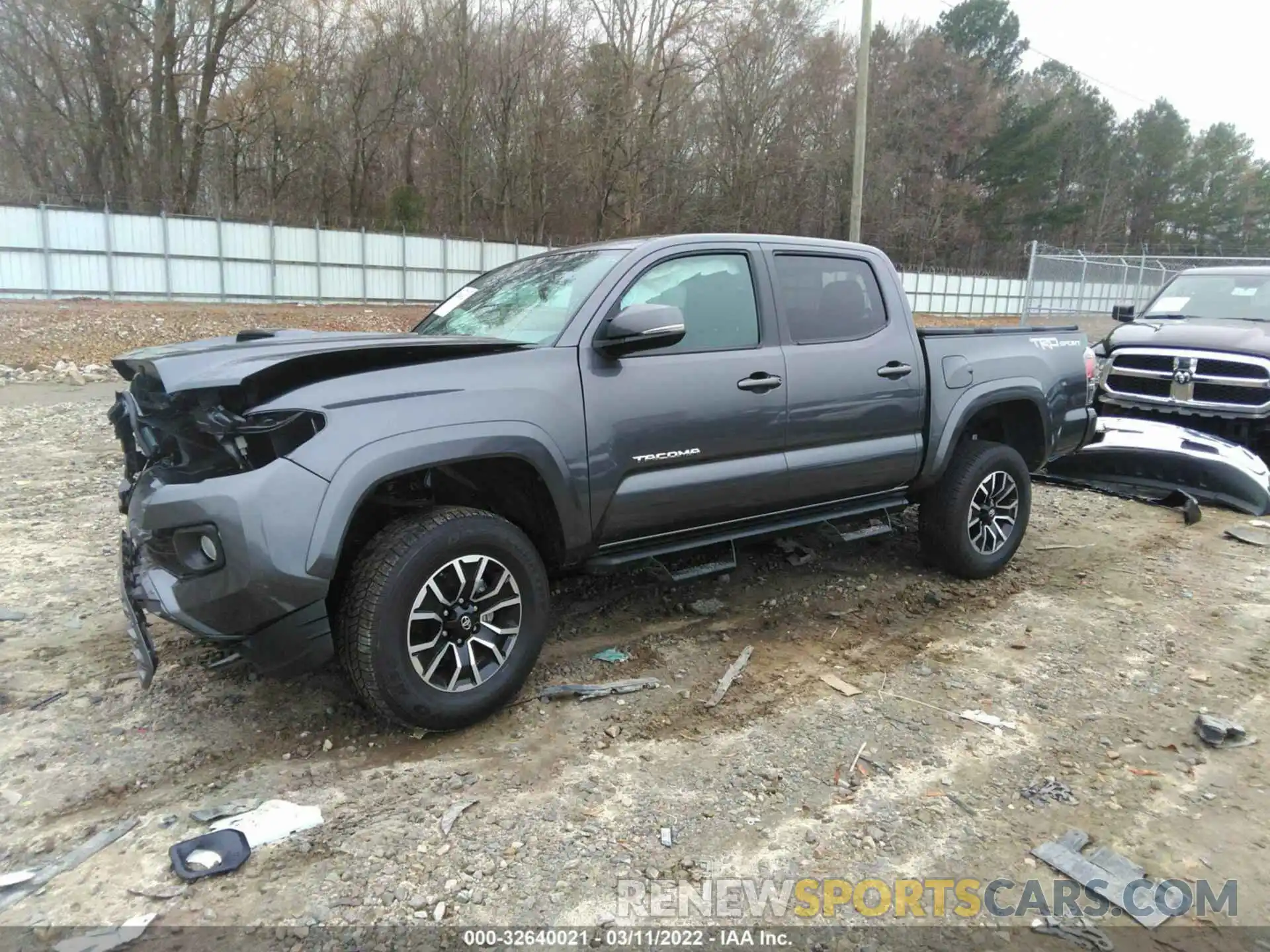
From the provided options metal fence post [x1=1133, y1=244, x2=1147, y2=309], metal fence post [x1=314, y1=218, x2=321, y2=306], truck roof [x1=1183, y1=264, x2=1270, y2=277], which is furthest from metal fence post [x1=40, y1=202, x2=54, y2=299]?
metal fence post [x1=1133, y1=244, x2=1147, y2=309]

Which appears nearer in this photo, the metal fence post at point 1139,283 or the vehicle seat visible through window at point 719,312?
the vehicle seat visible through window at point 719,312

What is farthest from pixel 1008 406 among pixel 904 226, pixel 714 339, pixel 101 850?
pixel 904 226

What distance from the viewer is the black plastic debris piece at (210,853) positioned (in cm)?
248

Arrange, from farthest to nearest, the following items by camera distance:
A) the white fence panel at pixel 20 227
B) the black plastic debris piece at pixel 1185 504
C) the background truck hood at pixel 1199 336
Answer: the white fence panel at pixel 20 227
the background truck hood at pixel 1199 336
the black plastic debris piece at pixel 1185 504

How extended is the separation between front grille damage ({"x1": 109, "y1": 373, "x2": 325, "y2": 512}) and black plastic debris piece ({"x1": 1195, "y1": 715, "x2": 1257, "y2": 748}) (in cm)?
365

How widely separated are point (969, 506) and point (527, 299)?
284cm

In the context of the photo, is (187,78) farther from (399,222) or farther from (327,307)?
(327,307)

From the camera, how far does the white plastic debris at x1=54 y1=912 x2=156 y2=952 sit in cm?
219

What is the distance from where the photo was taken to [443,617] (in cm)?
318

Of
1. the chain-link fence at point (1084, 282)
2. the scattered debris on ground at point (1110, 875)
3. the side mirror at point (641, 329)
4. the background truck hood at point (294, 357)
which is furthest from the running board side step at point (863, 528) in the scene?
the chain-link fence at point (1084, 282)

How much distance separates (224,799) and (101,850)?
1.21ft

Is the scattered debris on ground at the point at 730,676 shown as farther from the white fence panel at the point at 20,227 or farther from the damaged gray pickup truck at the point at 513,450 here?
the white fence panel at the point at 20,227

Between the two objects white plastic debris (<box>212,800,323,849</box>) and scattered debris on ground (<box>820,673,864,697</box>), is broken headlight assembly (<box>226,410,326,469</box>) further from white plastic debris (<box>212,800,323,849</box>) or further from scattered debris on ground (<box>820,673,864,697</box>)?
scattered debris on ground (<box>820,673,864,697</box>)

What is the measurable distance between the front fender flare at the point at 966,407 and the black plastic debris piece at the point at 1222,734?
5.93ft
